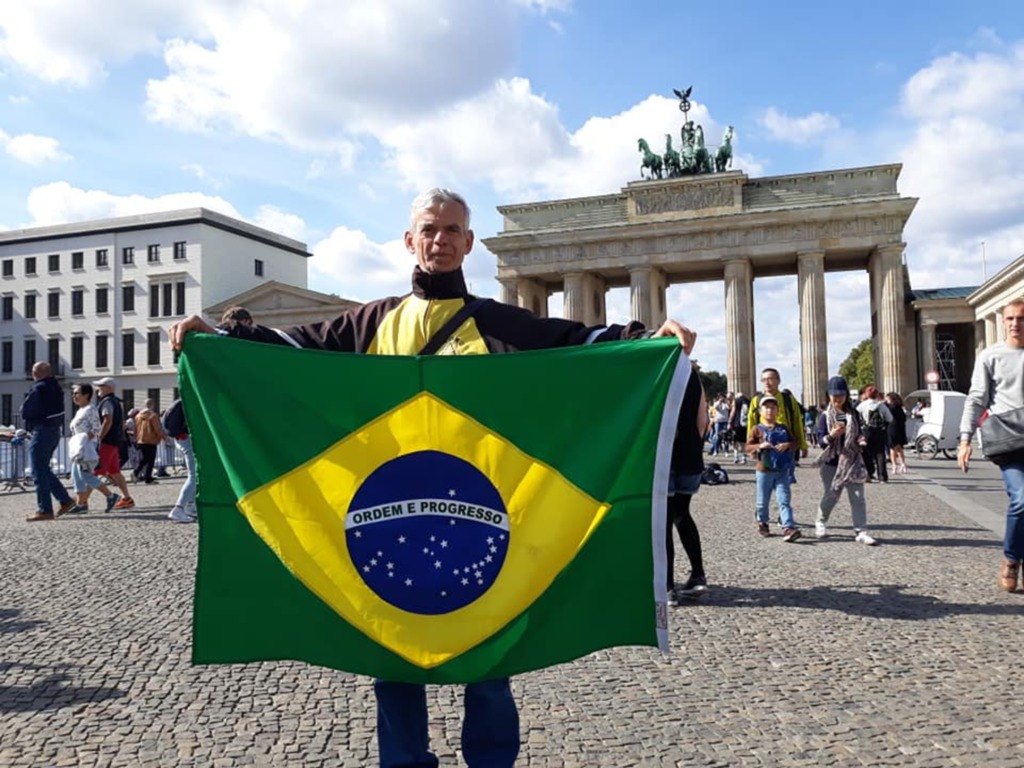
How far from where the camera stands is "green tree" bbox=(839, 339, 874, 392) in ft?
259

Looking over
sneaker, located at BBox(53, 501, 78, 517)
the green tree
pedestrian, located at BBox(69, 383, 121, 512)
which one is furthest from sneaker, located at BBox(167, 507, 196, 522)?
the green tree

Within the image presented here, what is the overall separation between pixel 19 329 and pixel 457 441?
242 ft

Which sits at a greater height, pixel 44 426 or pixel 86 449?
pixel 44 426

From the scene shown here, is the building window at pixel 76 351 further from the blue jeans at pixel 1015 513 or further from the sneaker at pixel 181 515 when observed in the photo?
the blue jeans at pixel 1015 513

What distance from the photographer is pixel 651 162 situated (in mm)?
Answer: 54188

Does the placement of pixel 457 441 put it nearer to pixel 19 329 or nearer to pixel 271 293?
pixel 271 293

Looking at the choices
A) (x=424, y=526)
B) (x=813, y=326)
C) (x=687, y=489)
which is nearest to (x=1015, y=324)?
(x=687, y=489)

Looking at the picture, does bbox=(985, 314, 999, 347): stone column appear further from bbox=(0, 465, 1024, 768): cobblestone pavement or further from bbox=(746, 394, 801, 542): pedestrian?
bbox=(0, 465, 1024, 768): cobblestone pavement

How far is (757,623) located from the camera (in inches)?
227

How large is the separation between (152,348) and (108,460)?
A: 5315 cm

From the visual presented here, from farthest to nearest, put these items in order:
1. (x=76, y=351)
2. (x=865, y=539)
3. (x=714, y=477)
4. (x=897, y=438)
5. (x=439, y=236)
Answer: (x=76, y=351)
(x=897, y=438)
(x=714, y=477)
(x=865, y=539)
(x=439, y=236)

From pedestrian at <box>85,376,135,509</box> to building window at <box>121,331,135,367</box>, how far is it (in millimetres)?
53714

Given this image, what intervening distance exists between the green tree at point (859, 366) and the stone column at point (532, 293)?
2968 centimetres

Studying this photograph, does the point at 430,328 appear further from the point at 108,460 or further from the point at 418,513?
the point at 108,460
